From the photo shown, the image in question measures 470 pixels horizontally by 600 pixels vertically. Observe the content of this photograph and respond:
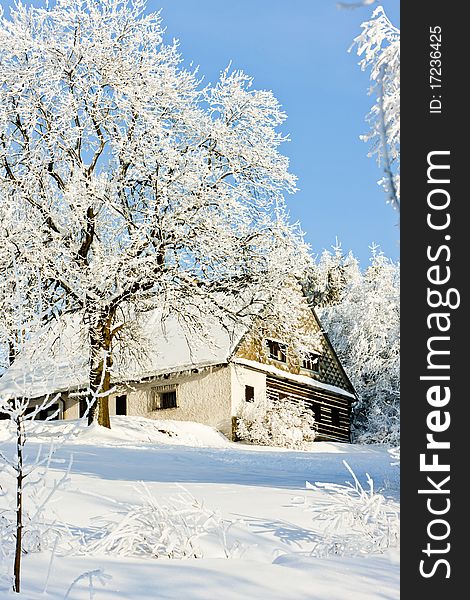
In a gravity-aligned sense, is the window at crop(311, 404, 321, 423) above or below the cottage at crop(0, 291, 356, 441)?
below

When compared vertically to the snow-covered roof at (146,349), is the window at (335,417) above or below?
below

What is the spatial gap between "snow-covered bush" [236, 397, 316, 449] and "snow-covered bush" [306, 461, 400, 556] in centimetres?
2134

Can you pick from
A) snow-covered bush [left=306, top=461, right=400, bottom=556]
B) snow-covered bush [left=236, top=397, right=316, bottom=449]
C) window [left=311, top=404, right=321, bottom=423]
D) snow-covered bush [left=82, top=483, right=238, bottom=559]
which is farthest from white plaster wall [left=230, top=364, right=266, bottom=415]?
snow-covered bush [left=82, top=483, right=238, bottom=559]

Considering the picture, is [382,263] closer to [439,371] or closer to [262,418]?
[262,418]

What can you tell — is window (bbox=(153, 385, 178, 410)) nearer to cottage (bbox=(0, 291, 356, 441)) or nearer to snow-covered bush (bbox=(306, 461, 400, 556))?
cottage (bbox=(0, 291, 356, 441))

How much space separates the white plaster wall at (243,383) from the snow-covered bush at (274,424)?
35 centimetres

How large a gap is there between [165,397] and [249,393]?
10.2ft

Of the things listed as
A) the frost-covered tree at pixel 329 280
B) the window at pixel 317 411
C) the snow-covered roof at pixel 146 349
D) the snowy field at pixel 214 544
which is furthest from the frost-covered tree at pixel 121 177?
the frost-covered tree at pixel 329 280

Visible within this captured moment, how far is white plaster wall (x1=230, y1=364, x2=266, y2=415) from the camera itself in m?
30.9

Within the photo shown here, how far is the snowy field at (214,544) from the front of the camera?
501 centimetres

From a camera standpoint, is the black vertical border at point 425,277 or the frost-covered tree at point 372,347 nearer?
the black vertical border at point 425,277

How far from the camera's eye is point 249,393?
105 ft

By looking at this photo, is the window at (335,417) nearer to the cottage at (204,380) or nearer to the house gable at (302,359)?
the house gable at (302,359)

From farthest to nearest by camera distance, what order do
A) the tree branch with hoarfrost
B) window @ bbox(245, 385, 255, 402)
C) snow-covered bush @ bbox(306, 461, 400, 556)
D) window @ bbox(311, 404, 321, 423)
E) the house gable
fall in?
the tree branch with hoarfrost
window @ bbox(311, 404, 321, 423)
window @ bbox(245, 385, 255, 402)
the house gable
snow-covered bush @ bbox(306, 461, 400, 556)
